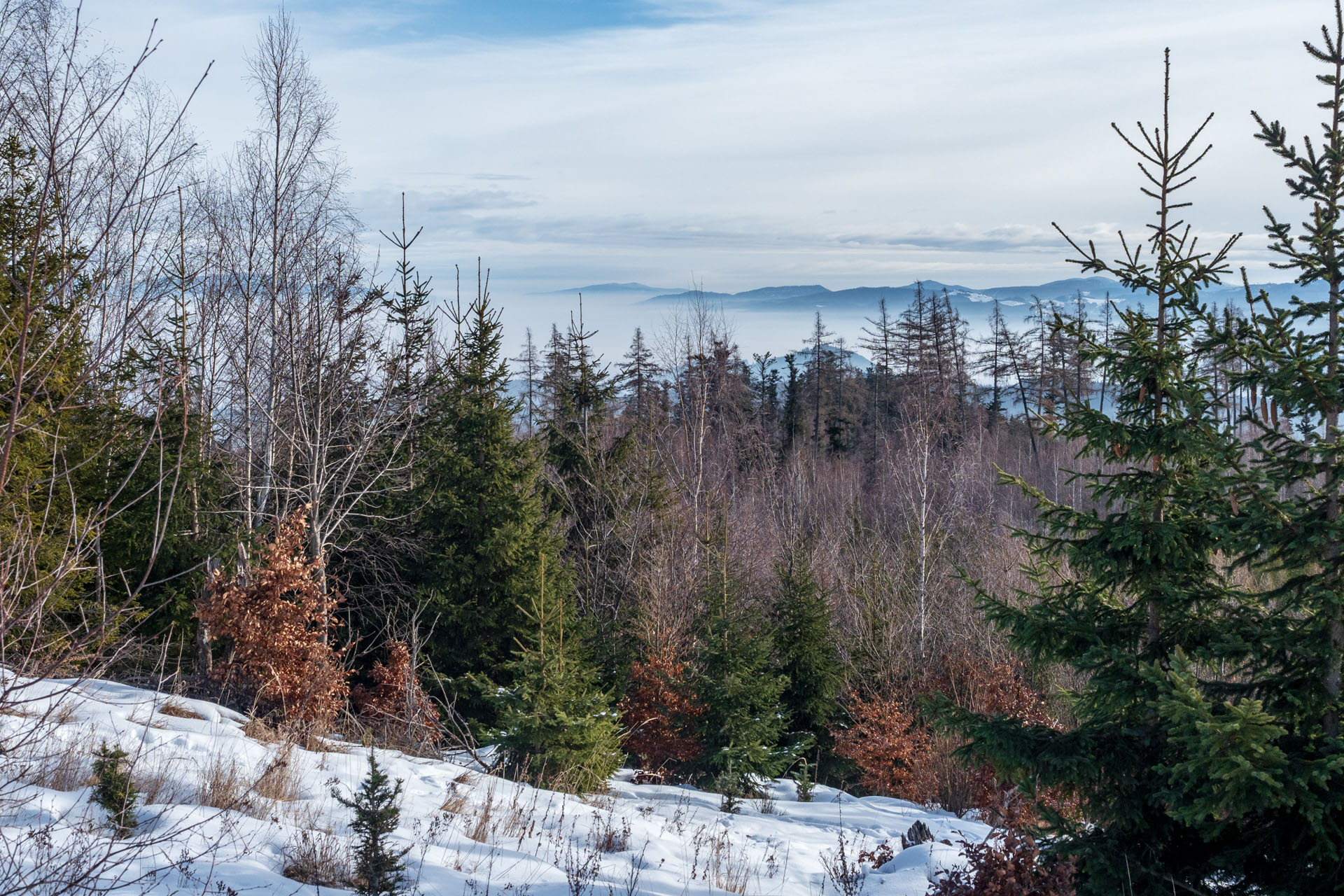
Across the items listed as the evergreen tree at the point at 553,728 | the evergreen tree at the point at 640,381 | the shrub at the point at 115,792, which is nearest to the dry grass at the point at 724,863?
the evergreen tree at the point at 553,728

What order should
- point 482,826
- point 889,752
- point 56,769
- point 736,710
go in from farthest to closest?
1. point 889,752
2. point 736,710
3. point 482,826
4. point 56,769

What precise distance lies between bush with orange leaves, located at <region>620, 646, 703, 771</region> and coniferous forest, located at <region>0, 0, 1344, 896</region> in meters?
0.09

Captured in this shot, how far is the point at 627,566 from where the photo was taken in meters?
21.5

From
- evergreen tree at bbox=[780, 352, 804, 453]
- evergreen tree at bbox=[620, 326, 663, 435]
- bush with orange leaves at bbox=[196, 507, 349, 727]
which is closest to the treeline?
bush with orange leaves at bbox=[196, 507, 349, 727]

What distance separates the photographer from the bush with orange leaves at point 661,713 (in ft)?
48.2

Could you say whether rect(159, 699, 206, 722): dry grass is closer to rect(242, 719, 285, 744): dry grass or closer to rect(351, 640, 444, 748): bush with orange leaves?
rect(242, 719, 285, 744): dry grass

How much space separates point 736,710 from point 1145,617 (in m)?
7.77

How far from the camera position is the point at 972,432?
153 feet

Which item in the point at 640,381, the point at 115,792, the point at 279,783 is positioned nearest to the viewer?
the point at 115,792

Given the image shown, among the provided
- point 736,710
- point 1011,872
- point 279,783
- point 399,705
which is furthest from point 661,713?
point 1011,872

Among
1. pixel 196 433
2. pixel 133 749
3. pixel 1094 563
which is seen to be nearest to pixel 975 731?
pixel 1094 563

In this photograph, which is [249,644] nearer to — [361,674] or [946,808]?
[361,674]

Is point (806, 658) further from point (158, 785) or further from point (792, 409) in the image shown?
point (792, 409)

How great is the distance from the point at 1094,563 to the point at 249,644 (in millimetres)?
10605
